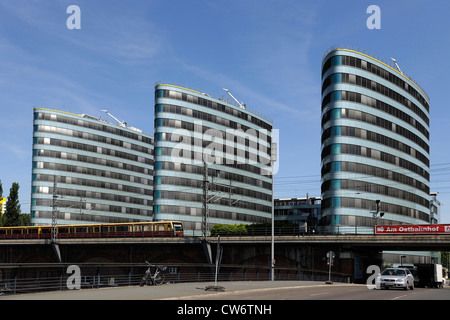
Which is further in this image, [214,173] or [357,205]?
[214,173]

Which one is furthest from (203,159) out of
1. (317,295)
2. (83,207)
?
(317,295)

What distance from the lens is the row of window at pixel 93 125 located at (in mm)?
130000

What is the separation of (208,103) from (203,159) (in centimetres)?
1251

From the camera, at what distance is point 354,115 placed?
90500mm

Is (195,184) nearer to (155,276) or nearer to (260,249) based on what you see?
(260,249)

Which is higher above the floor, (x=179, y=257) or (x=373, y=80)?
(x=373, y=80)

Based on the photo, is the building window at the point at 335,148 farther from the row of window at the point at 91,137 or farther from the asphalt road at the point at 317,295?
the row of window at the point at 91,137

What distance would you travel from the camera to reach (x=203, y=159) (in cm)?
11375

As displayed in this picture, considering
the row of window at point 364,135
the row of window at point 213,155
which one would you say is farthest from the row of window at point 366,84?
the row of window at point 213,155

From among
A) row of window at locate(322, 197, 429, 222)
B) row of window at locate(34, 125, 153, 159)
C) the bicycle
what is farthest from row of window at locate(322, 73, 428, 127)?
the bicycle

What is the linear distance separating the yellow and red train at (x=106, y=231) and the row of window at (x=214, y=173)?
2710cm
